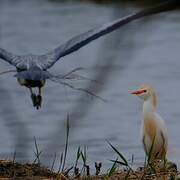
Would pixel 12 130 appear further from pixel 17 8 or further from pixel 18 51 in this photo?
pixel 17 8

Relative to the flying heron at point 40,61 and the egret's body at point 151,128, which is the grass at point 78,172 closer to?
the flying heron at point 40,61

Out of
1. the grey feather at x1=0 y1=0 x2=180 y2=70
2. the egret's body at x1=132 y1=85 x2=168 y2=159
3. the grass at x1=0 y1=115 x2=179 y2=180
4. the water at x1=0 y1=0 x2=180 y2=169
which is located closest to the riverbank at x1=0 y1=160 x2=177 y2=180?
the grass at x1=0 y1=115 x2=179 y2=180

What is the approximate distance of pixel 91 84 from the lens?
84.1 inches

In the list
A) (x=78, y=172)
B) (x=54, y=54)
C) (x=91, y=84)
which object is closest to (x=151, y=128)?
(x=54, y=54)

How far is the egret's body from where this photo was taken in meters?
7.20

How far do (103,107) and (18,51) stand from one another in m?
4.12

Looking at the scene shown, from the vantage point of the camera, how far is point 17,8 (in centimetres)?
2020

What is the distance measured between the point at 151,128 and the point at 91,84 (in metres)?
5.42

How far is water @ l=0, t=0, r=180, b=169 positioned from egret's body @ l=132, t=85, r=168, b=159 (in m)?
0.20

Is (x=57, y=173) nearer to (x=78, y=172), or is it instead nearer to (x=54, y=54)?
(x=78, y=172)

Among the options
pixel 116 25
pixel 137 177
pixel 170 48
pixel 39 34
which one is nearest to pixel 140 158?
pixel 116 25

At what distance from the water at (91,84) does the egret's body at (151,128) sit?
0.20 meters

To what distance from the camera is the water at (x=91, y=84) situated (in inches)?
84.4

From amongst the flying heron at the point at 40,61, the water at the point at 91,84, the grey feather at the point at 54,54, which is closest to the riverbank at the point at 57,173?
the water at the point at 91,84
